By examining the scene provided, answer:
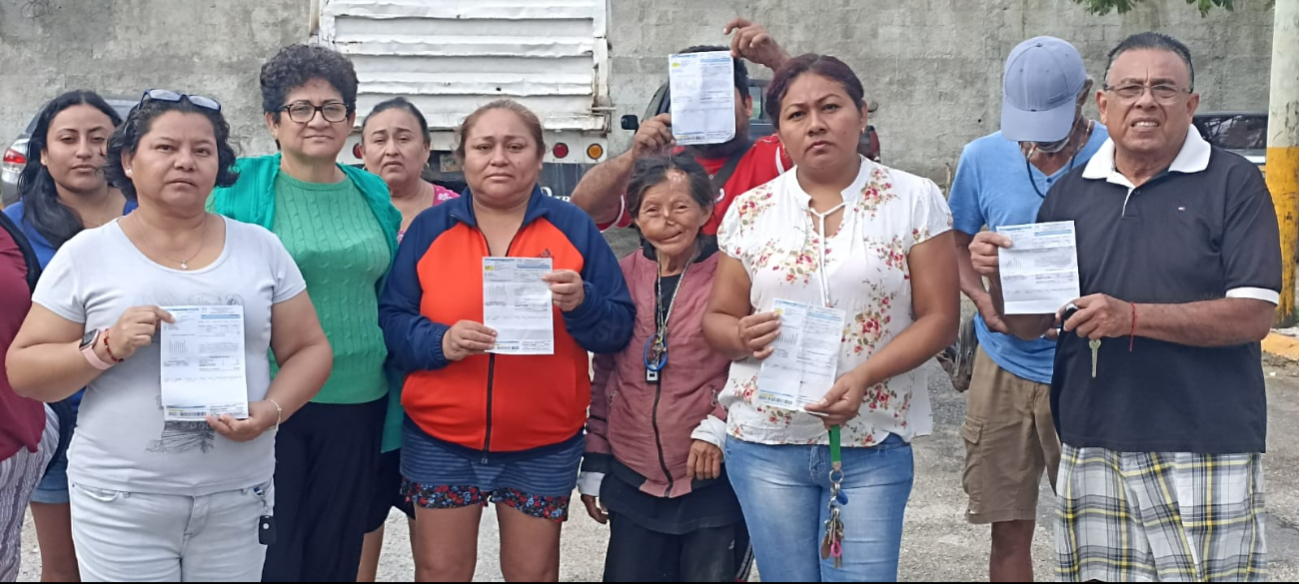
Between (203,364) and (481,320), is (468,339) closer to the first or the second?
(481,320)

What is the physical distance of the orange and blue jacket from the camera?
3604 mm

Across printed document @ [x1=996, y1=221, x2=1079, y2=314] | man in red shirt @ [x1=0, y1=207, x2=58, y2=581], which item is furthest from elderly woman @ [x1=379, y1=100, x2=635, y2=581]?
printed document @ [x1=996, y1=221, x2=1079, y2=314]

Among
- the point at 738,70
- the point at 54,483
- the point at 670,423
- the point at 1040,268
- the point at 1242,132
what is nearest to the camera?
the point at 1040,268

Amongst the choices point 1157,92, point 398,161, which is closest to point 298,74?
point 398,161

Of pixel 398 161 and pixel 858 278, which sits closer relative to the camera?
pixel 858 278

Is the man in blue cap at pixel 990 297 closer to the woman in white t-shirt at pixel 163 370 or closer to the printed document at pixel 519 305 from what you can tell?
the printed document at pixel 519 305

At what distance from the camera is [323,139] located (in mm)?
3713

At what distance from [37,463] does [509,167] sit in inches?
65.4

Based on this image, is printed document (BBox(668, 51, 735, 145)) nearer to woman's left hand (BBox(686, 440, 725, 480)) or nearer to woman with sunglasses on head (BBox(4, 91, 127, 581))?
woman's left hand (BBox(686, 440, 725, 480))

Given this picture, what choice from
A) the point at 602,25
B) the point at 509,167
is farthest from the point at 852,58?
the point at 509,167

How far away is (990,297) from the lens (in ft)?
12.2

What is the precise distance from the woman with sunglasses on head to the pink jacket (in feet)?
5.87

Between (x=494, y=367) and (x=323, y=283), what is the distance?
595 mm

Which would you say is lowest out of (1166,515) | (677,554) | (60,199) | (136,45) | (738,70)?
(677,554)
